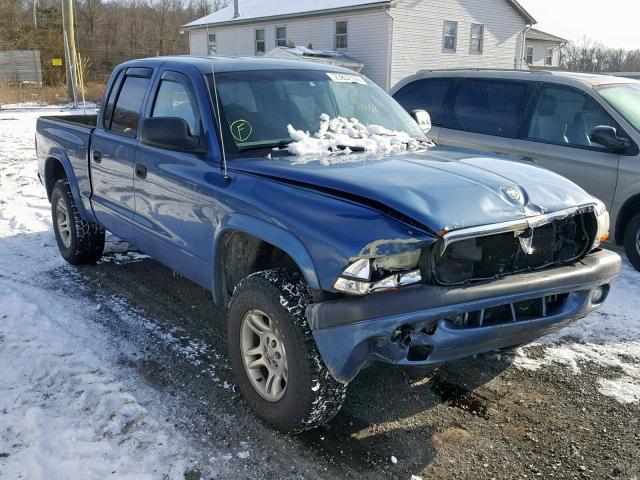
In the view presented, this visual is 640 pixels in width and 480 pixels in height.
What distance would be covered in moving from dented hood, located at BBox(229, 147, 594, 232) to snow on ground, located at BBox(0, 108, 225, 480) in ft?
4.82

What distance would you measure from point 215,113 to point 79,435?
78.6 inches

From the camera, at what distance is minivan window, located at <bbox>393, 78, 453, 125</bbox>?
7.38m

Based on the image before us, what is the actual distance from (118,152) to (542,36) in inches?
1448

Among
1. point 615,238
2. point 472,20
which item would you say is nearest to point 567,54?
point 472,20

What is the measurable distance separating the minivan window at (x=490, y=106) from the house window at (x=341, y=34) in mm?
21149

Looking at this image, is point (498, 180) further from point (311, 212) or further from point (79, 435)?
point (79, 435)

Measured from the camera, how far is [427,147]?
4223mm

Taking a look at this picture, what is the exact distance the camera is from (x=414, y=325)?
9.00ft

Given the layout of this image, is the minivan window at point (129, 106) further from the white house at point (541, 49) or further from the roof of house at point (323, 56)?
the white house at point (541, 49)

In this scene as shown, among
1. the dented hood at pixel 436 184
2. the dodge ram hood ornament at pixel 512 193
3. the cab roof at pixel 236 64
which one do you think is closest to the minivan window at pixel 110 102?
the cab roof at pixel 236 64

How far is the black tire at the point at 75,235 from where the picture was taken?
5762 mm

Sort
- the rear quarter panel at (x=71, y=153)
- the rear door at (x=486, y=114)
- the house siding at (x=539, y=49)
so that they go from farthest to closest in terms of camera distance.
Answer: the house siding at (x=539, y=49) < the rear door at (x=486, y=114) < the rear quarter panel at (x=71, y=153)

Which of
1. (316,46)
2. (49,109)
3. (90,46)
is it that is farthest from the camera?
(90,46)

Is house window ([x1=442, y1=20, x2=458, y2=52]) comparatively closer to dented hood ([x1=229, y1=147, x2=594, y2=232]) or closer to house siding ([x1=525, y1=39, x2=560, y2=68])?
house siding ([x1=525, y1=39, x2=560, y2=68])
